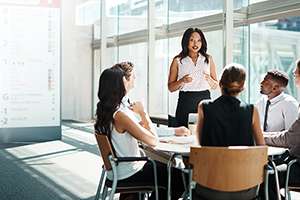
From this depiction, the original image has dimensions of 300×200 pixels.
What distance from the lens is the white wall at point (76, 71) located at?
12789mm

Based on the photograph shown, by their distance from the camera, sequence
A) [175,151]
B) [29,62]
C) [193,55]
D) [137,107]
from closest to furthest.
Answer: [175,151]
[137,107]
[193,55]
[29,62]

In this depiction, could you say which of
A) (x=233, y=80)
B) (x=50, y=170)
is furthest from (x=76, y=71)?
(x=233, y=80)

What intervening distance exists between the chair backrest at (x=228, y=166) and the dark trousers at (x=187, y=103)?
158 cm

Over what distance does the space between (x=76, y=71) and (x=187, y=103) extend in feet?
29.4

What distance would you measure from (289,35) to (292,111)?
2805 mm

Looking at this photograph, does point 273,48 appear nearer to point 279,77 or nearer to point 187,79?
point 187,79

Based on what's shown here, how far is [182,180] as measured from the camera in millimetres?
3225

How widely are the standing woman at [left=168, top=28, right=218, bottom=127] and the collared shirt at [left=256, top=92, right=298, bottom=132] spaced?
0.81 m

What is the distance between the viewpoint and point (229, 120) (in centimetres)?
271

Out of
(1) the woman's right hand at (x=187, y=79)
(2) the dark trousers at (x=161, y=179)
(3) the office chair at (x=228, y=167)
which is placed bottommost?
(2) the dark trousers at (x=161, y=179)

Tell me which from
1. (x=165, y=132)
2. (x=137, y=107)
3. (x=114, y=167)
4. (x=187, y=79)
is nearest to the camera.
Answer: (x=114, y=167)

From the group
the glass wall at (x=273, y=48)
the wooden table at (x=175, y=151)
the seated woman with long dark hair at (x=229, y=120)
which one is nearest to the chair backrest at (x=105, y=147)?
the wooden table at (x=175, y=151)

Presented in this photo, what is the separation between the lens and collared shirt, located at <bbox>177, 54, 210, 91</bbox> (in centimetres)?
420

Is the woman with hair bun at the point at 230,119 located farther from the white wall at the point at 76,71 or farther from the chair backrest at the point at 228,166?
the white wall at the point at 76,71
